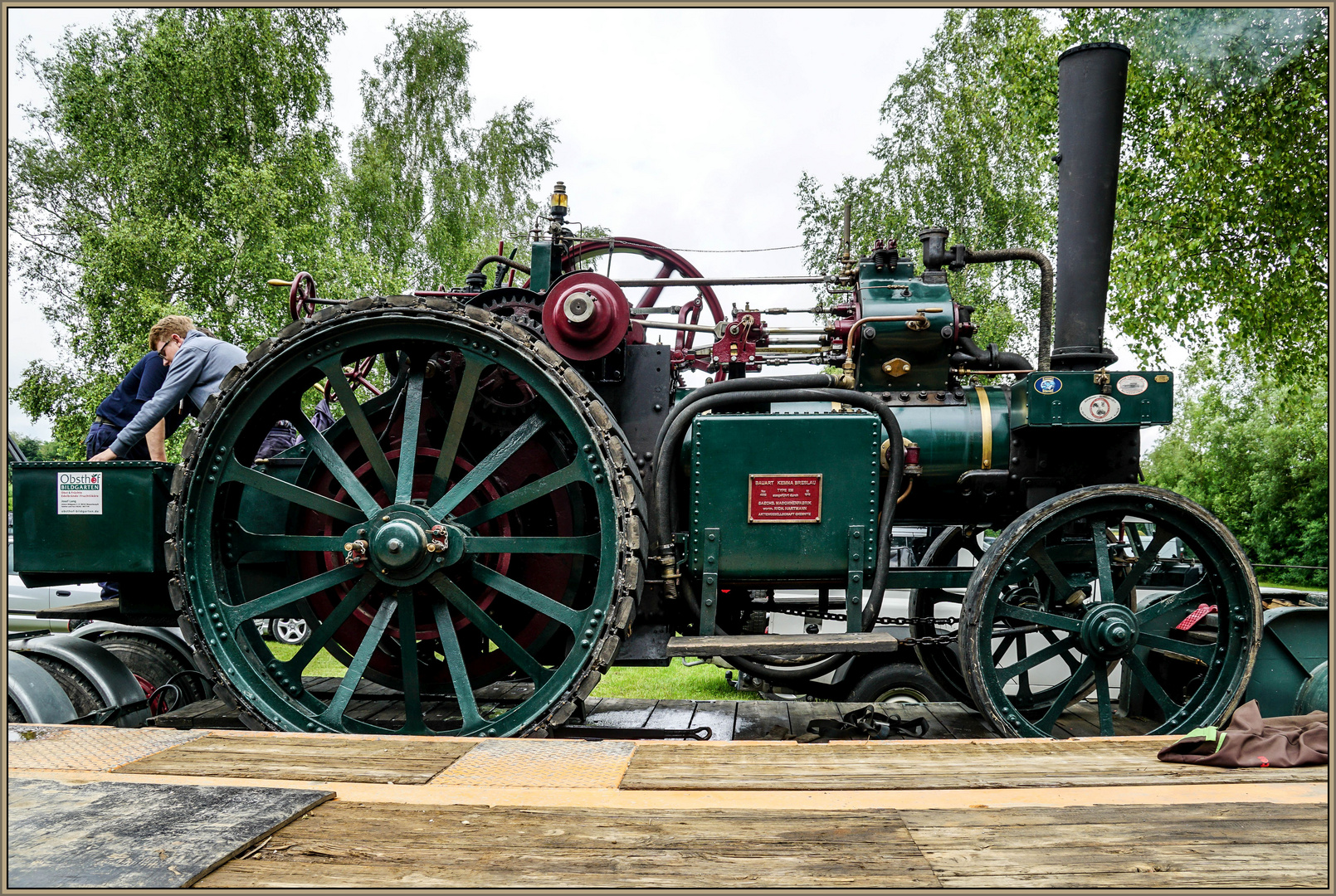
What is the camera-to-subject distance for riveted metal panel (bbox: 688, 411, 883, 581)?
11.7 ft

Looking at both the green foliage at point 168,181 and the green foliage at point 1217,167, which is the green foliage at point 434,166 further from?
the green foliage at point 1217,167

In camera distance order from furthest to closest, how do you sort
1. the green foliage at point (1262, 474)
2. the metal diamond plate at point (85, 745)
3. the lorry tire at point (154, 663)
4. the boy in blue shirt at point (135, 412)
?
the green foliage at point (1262, 474), the boy in blue shirt at point (135, 412), the lorry tire at point (154, 663), the metal diamond plate at point (85, 745)

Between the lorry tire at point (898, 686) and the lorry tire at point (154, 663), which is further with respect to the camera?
the lorry tire at point (898, 686)

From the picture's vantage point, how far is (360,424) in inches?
139

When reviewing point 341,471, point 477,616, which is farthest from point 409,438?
point 477,616

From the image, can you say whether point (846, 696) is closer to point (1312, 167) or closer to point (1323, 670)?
point (1323, 670)

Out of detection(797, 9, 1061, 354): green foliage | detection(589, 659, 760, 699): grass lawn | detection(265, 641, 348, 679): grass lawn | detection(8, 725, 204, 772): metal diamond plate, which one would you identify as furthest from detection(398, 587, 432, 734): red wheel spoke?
detection(797, 9, 1061, 354): green foliage

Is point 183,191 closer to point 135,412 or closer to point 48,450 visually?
point 48,450

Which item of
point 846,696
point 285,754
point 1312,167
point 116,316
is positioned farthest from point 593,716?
point 116,316

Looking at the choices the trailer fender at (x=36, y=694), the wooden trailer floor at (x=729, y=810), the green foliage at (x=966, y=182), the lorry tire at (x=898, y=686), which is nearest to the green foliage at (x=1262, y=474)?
the green foliage at (x=966, y=182)

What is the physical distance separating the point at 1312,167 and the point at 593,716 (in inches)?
376

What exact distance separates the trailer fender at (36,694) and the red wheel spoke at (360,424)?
1.72 m

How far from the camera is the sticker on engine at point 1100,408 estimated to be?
12.3ft

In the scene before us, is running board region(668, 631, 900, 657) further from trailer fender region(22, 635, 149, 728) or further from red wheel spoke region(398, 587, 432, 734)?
trailer fender region(22, 635, 149, 728)
